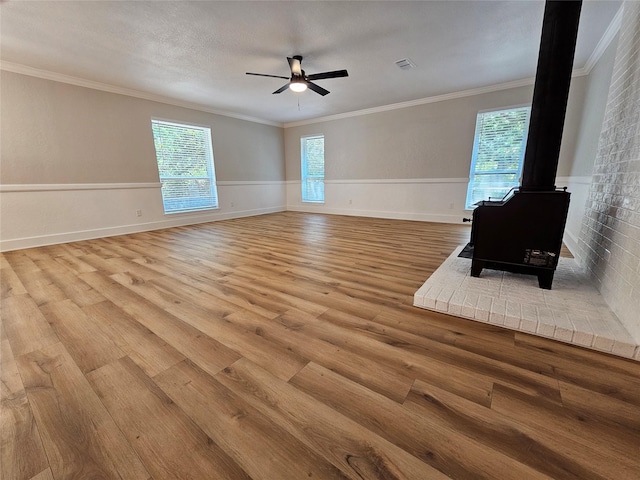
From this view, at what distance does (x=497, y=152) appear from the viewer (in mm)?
4648

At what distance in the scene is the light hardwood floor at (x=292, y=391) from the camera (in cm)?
83

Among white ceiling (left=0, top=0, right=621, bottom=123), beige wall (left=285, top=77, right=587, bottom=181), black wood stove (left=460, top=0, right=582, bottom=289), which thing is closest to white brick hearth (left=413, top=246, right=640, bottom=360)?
black wood stove (left=460, top=0, right=582, bottom=289)

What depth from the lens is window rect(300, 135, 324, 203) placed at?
6922 mm

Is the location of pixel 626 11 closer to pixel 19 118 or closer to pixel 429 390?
pixel 429 390

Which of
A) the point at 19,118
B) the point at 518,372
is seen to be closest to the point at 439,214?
the point at 518,372

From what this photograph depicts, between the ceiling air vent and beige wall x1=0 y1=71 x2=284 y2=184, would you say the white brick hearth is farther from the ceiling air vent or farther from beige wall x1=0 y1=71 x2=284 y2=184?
beige wall x1=0 y1=71 x2=284 y2=184

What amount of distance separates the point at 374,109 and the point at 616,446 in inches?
238

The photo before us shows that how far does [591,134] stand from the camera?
305 cm

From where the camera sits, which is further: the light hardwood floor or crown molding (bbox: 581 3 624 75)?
crown molding (bbox: 581 3 624 75)

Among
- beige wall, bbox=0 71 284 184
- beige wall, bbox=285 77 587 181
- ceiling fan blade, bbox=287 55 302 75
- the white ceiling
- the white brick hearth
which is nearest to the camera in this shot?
the white brick hearth

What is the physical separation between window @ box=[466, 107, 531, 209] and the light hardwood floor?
4.08 m

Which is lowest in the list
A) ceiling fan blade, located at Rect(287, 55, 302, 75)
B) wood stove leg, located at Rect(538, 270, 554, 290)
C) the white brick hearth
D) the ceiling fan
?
the white brick hearth

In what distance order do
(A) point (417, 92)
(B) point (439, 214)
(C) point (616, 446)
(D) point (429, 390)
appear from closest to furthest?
(C) point (616, 446), (D) point (429, 390), (A) point (417, 92), (B) point (439, 214)

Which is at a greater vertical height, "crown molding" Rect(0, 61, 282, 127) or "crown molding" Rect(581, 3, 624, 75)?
"crown molding" Rect(0, 61, 282, 127)
